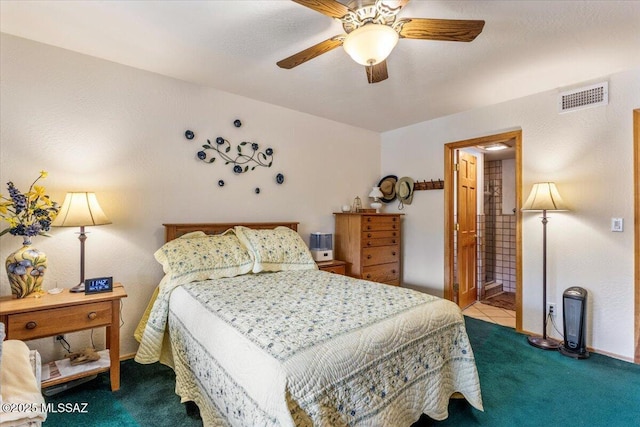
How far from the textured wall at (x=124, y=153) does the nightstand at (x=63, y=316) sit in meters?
0.44

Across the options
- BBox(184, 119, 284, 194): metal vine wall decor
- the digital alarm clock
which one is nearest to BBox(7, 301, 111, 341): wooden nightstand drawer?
the digital alarm clock

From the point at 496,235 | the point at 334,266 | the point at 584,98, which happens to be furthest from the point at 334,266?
the point at 496,235

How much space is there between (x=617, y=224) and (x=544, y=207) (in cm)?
55

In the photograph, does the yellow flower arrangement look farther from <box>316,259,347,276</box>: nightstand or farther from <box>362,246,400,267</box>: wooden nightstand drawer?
<box>362,246,400,267</box>: wooden nightstand drawer

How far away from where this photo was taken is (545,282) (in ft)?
9.55

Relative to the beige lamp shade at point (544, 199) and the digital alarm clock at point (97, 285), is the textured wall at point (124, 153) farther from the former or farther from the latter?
the beige lamp shade at point (544, 199)

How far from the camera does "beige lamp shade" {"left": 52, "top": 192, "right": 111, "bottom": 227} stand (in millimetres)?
2100

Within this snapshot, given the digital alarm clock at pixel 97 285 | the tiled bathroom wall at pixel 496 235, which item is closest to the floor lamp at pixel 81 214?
the digital alarm clock at pixel 97 285

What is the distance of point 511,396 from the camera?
204 cm

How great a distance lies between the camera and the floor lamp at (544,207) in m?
2.74

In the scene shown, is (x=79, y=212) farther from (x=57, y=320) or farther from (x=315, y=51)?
(x=315, y=51)

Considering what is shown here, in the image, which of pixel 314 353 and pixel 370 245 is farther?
pixel 370 245

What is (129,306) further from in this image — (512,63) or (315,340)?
(512,63)

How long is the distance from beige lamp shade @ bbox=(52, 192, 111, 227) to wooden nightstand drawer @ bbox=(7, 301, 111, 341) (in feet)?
1.87
